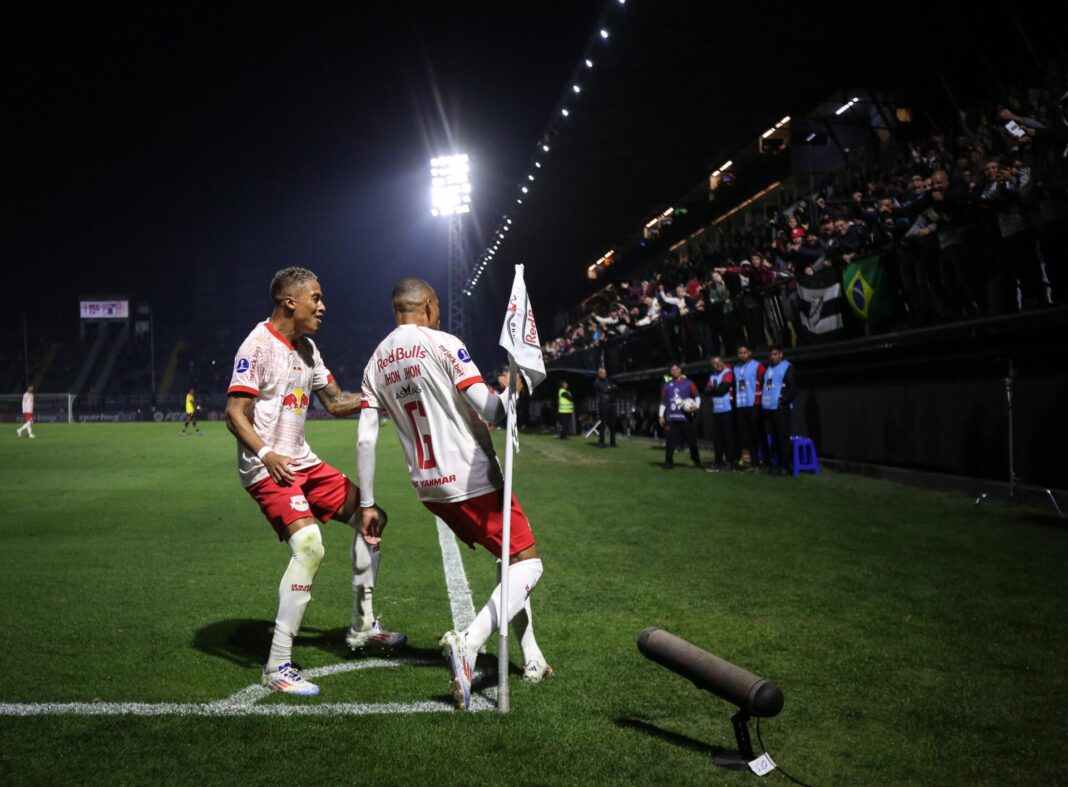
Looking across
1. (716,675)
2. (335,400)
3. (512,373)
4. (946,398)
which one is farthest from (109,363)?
(716,675)

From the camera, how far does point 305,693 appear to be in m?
4.41

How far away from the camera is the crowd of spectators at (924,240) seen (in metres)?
10.6

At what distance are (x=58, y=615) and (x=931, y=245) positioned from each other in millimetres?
10962

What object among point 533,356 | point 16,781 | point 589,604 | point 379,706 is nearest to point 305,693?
point 379,706

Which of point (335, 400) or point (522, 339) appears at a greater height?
point (522, 339)

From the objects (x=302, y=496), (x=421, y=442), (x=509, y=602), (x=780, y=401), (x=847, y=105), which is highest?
(x=847, y=105)

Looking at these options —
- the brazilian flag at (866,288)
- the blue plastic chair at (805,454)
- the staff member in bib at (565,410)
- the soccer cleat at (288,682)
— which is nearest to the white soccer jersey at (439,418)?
the soccer cleat at (288,682)

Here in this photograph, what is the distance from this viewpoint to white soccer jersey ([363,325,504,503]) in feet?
14.7

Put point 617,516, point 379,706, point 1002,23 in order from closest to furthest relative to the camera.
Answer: point 379,706, point 617,516, point 1002,23

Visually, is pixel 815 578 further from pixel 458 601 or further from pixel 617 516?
pixel 617 516

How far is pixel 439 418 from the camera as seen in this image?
452 centimetres

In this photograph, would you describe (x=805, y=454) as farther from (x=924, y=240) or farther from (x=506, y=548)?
(x=506, y=548)

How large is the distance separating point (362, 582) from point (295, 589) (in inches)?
23.5

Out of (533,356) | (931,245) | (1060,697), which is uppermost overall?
(931,245)
